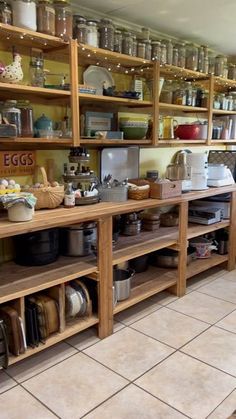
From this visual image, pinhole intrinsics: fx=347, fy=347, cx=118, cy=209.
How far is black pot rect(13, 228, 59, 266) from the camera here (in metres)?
2.09

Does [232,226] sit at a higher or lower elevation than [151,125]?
lower

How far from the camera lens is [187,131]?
10.3 feet

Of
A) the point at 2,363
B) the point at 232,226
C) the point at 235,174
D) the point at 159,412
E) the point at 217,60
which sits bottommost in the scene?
the point at 159,412

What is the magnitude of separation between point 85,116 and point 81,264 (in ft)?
3.47

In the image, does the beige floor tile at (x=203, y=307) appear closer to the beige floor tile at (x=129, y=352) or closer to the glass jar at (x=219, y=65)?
the beige floor tile at (x=129, y=352)

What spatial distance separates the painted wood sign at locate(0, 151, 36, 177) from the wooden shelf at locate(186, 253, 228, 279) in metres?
1.58

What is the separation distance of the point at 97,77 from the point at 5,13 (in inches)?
33.1

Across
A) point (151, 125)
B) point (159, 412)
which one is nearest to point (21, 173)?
point (151, 125)

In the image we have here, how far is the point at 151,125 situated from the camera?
2.79 meters

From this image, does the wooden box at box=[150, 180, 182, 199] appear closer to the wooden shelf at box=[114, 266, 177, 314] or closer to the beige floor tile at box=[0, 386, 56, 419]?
the wooden shelf at box=[114, 266, 177, 314]

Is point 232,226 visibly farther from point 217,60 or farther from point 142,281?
point 217,60

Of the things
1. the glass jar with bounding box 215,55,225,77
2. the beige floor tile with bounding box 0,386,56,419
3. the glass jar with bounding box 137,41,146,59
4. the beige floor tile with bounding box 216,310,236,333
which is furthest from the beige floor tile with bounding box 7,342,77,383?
the glass jar with bounding box 215,55,225,77

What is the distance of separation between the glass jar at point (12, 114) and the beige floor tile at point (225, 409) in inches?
69.5

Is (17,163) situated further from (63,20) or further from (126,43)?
(126,43)
